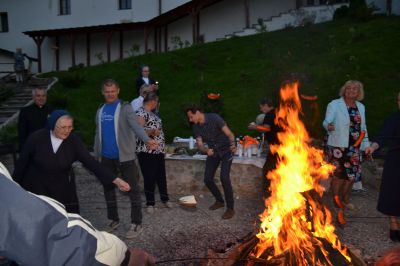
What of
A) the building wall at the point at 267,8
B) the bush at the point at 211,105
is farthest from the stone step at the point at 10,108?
the building wall at the point at 267,8

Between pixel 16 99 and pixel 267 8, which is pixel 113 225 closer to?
pixel 16 99

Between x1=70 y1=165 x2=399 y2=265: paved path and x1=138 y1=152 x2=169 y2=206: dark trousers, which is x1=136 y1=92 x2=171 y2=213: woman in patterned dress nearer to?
x1=138 y1=152 x2=169 y2=206: dark trousers

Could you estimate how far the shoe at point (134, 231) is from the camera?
5.55 metres

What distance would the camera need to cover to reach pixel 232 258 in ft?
12.6

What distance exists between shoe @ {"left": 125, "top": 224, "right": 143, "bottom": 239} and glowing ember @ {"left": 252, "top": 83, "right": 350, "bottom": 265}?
75.4 inches

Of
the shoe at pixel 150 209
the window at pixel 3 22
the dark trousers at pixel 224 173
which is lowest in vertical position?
the shoe at pixel 150 209

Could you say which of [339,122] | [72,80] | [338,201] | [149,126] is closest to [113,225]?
[149,126]

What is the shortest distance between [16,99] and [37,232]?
639 inches

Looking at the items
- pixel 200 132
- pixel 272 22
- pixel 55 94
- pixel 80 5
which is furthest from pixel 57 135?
pixel 80 5

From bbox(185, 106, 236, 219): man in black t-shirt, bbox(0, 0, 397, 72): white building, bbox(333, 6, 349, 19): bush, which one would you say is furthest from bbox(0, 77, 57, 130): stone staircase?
bbox(333, 6, 349, 19): bush

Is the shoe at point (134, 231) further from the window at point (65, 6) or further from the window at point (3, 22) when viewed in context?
the window at point (3, 22)

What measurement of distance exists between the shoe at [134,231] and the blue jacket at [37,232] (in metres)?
3.80

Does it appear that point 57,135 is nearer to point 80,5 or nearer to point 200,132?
point 200,132

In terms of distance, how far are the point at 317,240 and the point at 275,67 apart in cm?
1177
